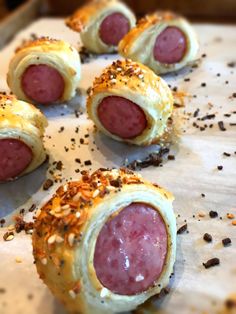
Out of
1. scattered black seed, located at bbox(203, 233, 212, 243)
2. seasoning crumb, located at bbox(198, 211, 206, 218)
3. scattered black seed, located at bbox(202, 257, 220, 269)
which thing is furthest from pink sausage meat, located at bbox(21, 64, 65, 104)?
scattered black seed, located at bbox(202, 257, 220, 269)

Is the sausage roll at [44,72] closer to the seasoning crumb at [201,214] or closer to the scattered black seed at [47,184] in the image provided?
the scattered black seed at [47,184]

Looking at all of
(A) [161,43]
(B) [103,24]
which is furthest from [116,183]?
(B) [103,24]

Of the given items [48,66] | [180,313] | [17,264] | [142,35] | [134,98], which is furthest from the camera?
[142,35]

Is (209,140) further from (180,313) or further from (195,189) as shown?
(180,313)

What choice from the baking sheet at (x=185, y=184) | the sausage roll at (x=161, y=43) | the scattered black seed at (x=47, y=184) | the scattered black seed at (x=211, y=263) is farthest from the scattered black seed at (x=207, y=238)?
the sausage roll at (x=161, y=43)

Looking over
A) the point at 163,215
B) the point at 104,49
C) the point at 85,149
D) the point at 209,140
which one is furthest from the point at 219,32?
the point at 163,215

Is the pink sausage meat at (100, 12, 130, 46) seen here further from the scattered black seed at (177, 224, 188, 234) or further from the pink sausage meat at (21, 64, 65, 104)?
the scattered black seed at (177, 224, 188, 234)
